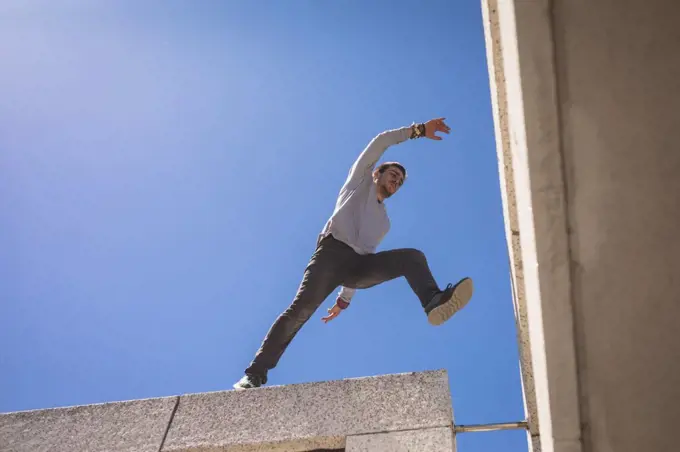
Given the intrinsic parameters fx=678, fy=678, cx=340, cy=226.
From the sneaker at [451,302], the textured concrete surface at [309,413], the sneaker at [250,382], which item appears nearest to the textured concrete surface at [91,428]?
the textured concrete surface at [309,413]

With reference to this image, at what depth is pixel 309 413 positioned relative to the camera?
140 inches

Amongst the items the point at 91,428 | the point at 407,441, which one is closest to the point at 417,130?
the point at 407,441

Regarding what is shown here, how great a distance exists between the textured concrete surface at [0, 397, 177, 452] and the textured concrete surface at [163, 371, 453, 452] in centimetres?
12

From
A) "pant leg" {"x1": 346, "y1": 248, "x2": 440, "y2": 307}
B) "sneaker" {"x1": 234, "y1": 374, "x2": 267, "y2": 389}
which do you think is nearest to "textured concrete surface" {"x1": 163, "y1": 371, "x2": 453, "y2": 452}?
"sneaker" {"x1": 234, "y1": 374, "x2": 267, "y2": 389}

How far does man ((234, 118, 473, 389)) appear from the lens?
423cm

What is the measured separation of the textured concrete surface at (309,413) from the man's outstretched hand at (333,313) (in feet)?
3.62

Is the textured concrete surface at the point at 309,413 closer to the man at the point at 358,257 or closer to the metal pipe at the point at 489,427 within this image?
the metal pipe at the point at 489,427

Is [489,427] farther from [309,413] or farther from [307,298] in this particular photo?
[307,298]

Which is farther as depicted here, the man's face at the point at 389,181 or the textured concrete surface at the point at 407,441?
the man's face at the point at 389,181

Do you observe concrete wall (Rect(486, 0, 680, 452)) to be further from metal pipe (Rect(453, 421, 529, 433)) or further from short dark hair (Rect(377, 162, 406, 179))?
short dark hair (Rect(377, 162, 406, 179))

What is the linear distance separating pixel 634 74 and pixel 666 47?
12 cm

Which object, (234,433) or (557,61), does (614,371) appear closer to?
(557,61)

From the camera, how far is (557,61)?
2.08m

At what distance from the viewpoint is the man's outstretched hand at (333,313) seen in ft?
15.8
